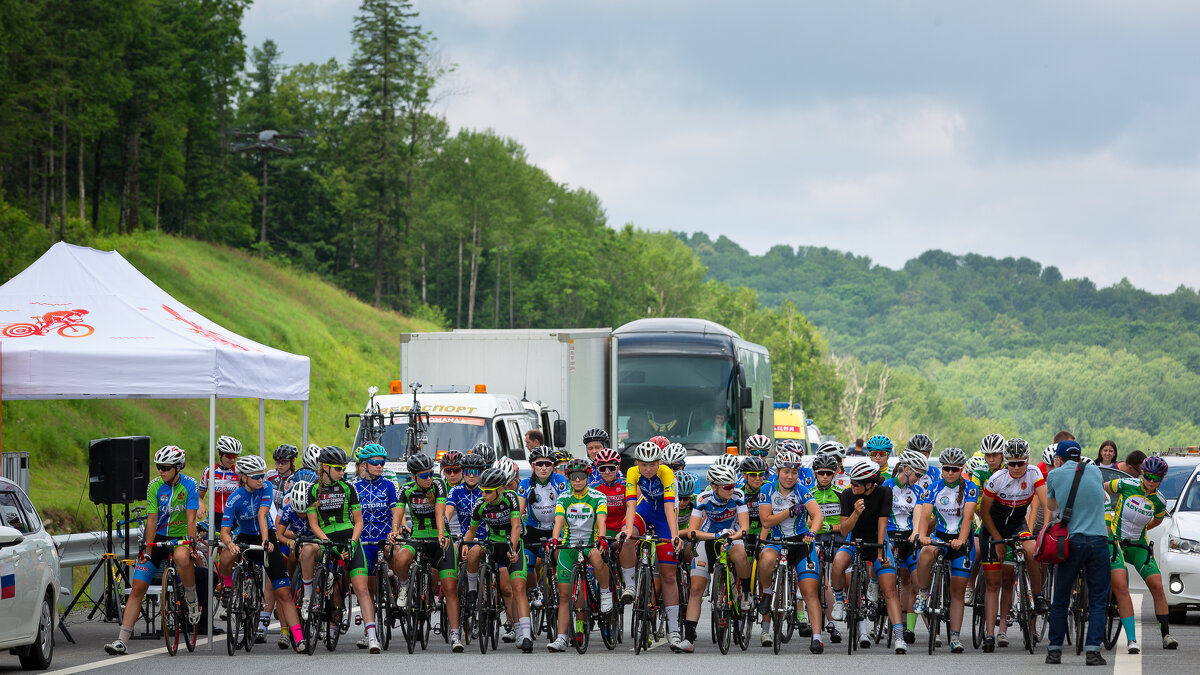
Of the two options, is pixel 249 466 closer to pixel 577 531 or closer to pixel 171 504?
pixel 171 504

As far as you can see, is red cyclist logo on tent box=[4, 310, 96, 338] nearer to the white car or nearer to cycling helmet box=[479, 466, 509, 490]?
the white car

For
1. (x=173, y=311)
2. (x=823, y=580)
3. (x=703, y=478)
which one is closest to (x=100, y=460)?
(x=173, y=311)

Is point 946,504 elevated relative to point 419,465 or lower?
lower

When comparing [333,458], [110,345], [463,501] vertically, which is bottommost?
[463,501]

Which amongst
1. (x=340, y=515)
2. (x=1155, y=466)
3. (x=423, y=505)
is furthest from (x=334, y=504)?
(x=1155, y=466)

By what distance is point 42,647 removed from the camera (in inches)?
487

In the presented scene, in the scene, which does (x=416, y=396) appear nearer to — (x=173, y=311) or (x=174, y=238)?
(x=173, y=311)

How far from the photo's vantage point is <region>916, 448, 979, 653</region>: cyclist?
13.6 metres

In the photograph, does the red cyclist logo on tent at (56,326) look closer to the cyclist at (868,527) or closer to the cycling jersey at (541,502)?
the cycling jersey at (541,502)

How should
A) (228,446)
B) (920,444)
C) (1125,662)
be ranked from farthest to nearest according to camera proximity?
1. (920,444)
2. (228,446)
3. (1125,662)

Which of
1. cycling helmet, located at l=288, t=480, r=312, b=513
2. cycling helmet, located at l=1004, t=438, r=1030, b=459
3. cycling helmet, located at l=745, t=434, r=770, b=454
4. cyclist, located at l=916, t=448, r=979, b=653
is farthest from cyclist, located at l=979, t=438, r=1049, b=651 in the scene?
cycling helmet, located at l=288, t=480, r=312, b=513

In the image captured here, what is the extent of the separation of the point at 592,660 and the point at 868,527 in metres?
2.89

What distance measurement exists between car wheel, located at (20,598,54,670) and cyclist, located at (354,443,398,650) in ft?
9.32

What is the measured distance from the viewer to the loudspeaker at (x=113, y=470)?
15648 millimetres
